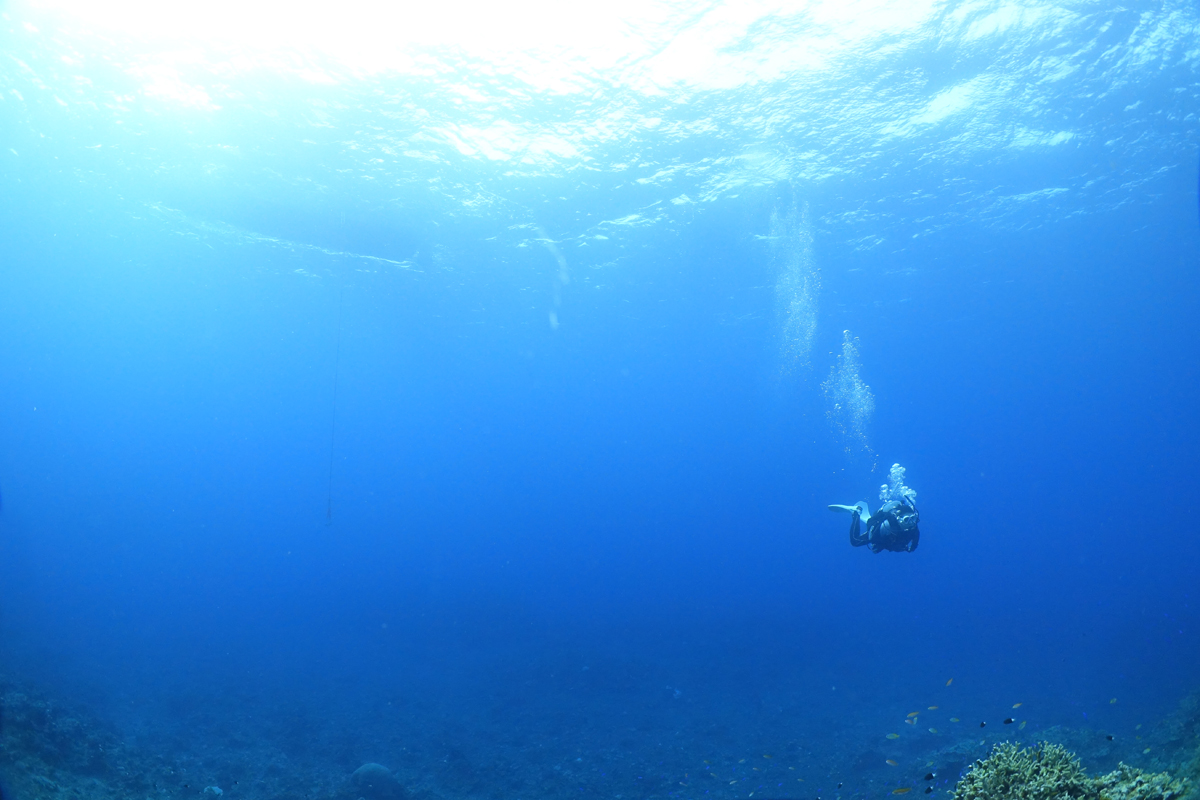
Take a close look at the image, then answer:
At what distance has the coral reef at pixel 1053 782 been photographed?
441 cm

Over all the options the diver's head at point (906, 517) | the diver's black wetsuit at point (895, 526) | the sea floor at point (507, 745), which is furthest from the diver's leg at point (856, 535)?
the sea floor at point (507, 745)

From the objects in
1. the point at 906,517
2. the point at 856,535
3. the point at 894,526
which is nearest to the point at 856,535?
the point at 856,535

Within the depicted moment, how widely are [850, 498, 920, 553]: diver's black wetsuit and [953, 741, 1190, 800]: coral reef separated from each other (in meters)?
5.65

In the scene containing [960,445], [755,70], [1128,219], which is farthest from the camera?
[960,445]

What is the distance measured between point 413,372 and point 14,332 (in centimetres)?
3537

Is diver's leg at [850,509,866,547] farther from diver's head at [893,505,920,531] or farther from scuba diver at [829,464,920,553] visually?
diver's head at [893,505,920,531]

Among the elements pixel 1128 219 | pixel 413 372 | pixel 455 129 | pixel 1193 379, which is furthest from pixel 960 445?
pixel 455 129

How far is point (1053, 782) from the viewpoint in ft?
15.8

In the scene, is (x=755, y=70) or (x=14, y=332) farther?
(x=14, y=332)

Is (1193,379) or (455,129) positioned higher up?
(1193,379)

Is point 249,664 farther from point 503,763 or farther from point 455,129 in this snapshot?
point 455,129

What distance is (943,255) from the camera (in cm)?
3045

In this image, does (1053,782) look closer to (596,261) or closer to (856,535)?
(856,535)

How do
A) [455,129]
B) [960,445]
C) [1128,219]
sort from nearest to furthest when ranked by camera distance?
1. [455,129]
2. [1128,219]
3. [960,445]
